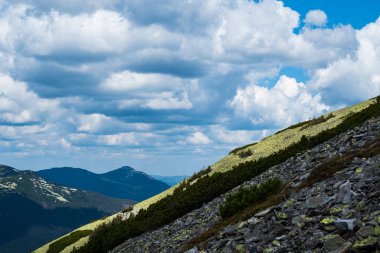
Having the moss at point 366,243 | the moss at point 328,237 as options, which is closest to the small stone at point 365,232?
the moss at point 366,243

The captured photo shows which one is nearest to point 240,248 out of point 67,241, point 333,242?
point 333,242

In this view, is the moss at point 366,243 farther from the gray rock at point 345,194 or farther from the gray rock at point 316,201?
the gray rock at point 316,201

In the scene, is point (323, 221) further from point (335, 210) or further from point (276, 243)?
point (276, 243)

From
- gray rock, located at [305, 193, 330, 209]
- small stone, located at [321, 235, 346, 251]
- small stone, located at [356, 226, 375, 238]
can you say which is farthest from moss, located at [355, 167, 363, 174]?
small stone, located at [356, 226, 375, 238]

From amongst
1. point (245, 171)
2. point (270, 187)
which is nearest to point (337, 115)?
point (245, 171)

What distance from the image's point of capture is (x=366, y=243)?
10469mm

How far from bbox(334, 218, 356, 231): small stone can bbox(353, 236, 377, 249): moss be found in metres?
0.96

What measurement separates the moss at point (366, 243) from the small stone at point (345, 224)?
96 cm

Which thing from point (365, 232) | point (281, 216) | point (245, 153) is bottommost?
point (365, 232)

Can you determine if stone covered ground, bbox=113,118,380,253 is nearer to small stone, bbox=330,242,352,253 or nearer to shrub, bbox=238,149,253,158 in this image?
small stone, bbox=330,242,352,253

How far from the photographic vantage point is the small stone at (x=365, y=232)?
35.7 ft

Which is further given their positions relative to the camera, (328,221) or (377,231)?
(328,221)

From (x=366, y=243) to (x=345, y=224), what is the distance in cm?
141

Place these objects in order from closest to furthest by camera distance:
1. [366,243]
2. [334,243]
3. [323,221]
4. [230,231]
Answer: [366,243], [334,243], [323,221], [230,231]
